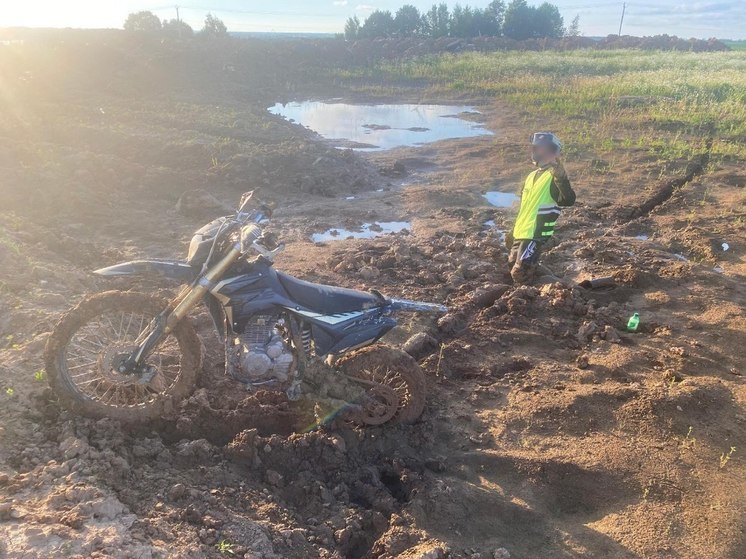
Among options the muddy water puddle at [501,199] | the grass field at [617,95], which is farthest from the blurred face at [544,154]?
the grass field at [617,95]

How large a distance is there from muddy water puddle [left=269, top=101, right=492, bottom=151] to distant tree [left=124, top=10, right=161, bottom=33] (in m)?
17.3

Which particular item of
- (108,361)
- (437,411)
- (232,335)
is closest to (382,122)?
(437,411)

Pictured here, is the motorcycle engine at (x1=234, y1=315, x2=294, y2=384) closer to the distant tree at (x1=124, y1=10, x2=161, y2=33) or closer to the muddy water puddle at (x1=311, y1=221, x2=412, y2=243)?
the muddy water puddle at (x1=311, y1=221, x2=412, y2=243)

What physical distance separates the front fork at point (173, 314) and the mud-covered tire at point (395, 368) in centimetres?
104

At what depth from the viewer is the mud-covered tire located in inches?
151

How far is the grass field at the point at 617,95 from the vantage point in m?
14.4

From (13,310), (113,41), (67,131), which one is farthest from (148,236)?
(113,41)

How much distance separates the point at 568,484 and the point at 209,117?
14975 mm

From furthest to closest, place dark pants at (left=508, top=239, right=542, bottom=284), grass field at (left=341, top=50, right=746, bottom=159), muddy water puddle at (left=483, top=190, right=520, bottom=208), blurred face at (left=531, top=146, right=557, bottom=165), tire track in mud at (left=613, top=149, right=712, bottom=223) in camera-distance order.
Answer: grass field at (left=341, top=50, right=746, bottom=159)
muddy water puddle at (left=483, top=190, right=520, bottom=208)
tire track in mud at (left=613, top=149, right=712, bottom=223)
dark pants at (left=508, top=239, right=542, bottom=284)
blurred face at (left=531, top=146, right=557, bottom=165)

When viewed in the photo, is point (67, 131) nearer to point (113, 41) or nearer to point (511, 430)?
point (511, 430)

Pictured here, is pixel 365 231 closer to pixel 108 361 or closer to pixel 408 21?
pixel 108 361

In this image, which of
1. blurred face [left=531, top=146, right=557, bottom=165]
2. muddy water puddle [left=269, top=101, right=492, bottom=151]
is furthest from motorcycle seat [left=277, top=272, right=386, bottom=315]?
muddy water puddle [left=269, top=101, right=492, bottom=151]

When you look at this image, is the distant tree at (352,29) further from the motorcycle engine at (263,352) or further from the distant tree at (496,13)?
the motorcycle engine at (263,352)

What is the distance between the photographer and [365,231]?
8805 mm
